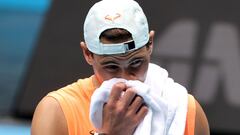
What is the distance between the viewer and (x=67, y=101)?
7.47 feet

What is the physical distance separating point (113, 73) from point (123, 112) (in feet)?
0.36

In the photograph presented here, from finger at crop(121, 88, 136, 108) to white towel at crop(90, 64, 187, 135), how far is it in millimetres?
16

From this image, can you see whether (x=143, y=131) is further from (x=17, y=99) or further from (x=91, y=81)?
(x=17, y=99)

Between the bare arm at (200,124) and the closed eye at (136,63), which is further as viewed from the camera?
the bare arm at (200,124)

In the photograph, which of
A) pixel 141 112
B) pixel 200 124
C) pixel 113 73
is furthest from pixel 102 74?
pixel 200 124

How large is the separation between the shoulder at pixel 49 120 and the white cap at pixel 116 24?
→ 0.20 metres

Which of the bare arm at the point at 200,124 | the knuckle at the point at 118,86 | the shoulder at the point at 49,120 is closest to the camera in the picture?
the knuckle at the point at 118,86

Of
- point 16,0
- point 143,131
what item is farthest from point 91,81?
point 16,0

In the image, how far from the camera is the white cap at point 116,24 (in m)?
2.15

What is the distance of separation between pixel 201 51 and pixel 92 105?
3571 mm

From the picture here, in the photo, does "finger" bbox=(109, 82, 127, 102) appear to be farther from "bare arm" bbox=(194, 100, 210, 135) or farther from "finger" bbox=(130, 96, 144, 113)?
"bare arm" bbox=(194, 100, 210, 135)

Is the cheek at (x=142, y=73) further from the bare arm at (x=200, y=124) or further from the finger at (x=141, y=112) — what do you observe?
the bare arm at (x=200, y=124)

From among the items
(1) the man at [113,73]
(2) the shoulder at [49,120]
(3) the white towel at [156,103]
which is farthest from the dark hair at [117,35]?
(2) the shoulder at [49,120]

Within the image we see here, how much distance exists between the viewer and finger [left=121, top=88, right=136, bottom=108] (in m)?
2.13
